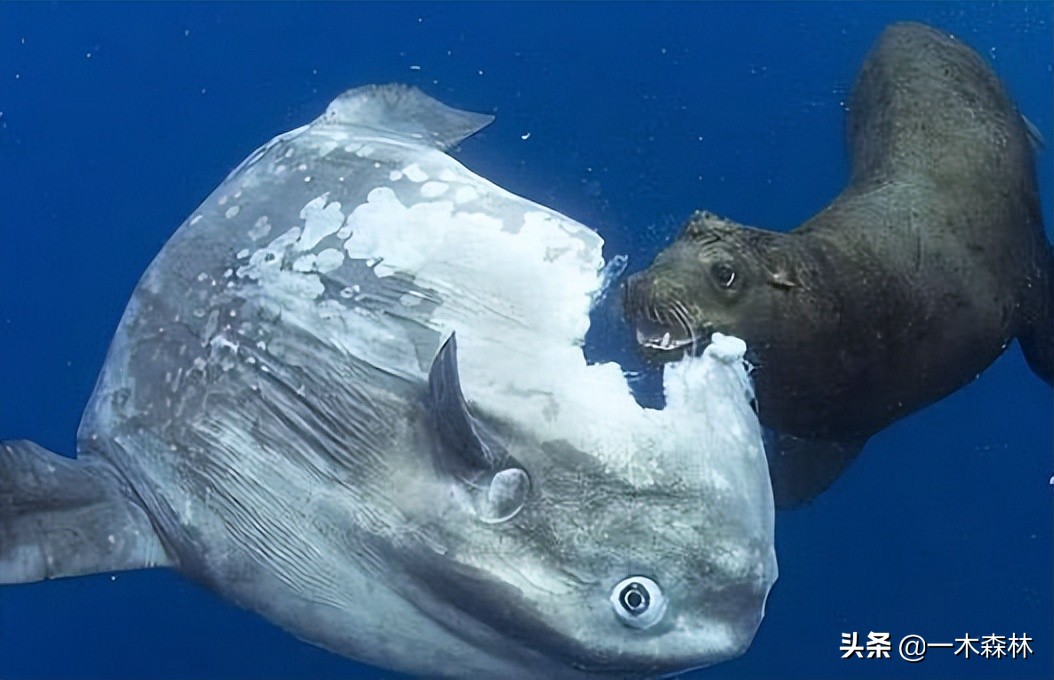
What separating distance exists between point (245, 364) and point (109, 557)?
442mm

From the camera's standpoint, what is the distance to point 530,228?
2.29 meters

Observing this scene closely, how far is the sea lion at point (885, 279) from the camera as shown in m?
2.59

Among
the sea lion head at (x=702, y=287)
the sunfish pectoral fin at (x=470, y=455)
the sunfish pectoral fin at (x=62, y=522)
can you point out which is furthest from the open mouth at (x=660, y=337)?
the sunfish pectoral fin at (x=62, y=522)

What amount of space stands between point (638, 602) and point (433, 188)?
0.95 meters

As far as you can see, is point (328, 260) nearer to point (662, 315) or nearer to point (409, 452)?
point (409, 452)

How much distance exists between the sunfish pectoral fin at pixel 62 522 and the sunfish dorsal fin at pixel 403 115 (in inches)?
40.9

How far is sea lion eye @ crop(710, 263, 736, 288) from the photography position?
255cm

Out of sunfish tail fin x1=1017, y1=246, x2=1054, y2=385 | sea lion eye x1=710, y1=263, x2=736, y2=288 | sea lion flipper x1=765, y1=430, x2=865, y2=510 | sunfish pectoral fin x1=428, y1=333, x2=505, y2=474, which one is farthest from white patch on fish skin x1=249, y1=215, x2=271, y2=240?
sunfish tail fin x1=1017, y1=246, x2=1054, y2=385

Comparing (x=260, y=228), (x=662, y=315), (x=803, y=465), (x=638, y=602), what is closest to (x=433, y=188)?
(x=260, y=228)

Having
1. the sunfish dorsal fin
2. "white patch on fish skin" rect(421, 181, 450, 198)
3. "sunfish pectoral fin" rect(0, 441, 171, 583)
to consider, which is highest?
the sunfish dorsal fin

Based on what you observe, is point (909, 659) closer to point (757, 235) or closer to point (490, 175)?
point (757, 235)

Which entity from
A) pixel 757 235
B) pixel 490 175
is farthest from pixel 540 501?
pixel 490 175

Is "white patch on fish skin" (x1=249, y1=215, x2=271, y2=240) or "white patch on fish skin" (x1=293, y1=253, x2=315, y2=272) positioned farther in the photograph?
"white patch on fish skin" (x1=249, y1=215, x2=271, y2=240)

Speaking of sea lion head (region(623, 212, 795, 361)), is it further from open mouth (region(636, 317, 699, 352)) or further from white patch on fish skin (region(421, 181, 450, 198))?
white patch on fish skin (region(421, 181, 450, 198))
